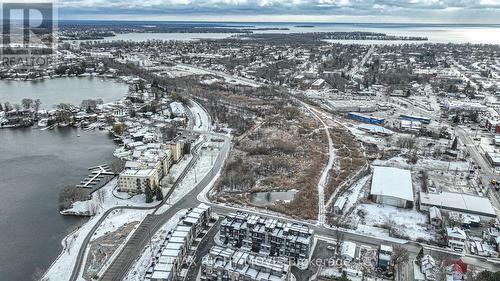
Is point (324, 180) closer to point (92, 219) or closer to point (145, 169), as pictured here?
point (145, 169)

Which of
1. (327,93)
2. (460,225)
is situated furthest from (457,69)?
(460,225)

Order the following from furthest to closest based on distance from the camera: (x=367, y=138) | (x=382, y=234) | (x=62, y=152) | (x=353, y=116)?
1. (x=353, y=116)
2. (x=367, y=138)
3. (x=62, y=152)
4. (x=382, y=234)

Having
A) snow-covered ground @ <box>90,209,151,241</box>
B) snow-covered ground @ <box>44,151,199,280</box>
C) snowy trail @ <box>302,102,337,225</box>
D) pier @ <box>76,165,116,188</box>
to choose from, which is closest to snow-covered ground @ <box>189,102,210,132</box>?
pier @ <box>76,165,116,188</box>

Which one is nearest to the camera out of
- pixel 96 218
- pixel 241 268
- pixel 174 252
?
pixel 241 268

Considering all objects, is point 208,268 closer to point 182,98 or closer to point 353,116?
point 353,116

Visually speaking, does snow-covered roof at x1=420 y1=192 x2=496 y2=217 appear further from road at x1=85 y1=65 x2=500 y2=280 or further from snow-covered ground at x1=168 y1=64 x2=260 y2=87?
snow-covered ground at x1=168 y1=64 x2=260 y2=87

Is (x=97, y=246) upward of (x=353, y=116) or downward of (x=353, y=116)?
downward

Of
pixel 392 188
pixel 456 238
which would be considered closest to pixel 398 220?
pixel 392 188
